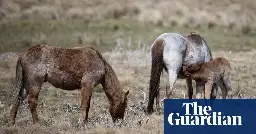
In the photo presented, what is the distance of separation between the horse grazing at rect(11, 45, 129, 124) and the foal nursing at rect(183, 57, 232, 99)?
86cm

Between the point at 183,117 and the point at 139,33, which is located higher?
the point at 139,33

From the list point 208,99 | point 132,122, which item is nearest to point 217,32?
point 208,99

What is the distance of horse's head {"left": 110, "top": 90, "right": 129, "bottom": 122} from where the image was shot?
682 cm

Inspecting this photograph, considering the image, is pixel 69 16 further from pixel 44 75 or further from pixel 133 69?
pixel 44 75

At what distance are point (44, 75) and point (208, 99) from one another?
1.72 m

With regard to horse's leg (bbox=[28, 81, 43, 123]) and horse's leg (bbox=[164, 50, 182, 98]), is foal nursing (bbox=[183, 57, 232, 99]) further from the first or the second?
horse's leg (bbox=[28, 81, 43, 123])

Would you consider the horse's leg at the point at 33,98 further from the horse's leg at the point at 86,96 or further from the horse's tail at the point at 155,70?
the horse's tail at the point at 155,70

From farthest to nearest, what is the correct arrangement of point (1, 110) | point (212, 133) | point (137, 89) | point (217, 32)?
point (217, 32) < point (137, 89) < point (1, 110) < point (212, 133)

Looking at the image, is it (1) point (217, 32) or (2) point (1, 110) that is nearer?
(2) point (1, 110)

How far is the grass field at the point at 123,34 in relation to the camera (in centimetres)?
749

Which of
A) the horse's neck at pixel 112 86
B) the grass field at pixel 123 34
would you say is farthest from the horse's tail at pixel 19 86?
the horse's neck at pixel 112 86

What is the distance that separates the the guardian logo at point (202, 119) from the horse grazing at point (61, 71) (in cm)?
55

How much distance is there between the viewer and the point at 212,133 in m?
6.62

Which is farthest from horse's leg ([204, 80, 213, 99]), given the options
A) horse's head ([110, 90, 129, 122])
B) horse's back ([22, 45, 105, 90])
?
horse's back ([22, 45, 105, 90])
